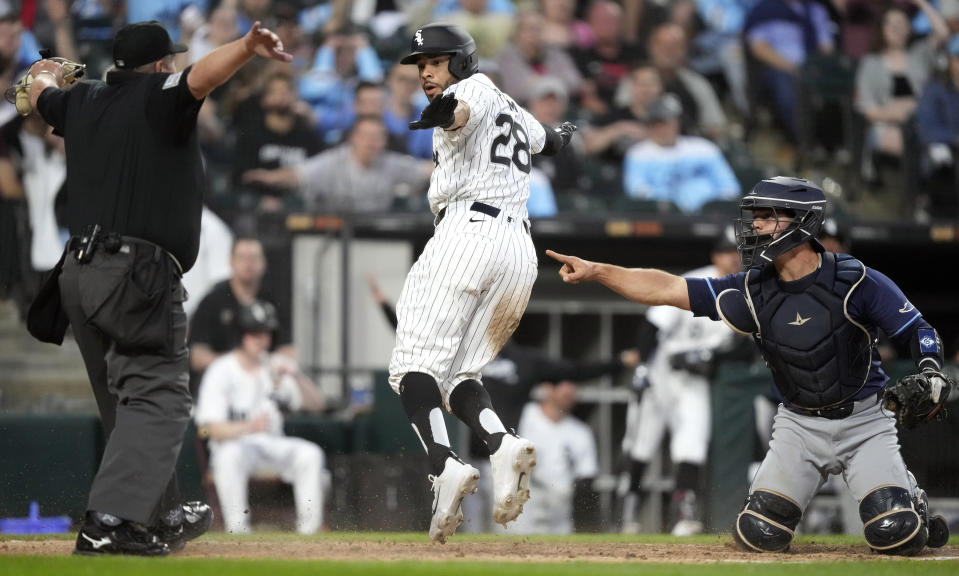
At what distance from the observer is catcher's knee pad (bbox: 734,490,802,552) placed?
5219 mm

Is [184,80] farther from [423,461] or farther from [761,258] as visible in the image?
[423,461]

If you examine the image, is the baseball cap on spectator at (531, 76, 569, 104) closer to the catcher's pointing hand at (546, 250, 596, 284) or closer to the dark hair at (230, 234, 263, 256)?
the dark hair at (230, 234, 263, 256)

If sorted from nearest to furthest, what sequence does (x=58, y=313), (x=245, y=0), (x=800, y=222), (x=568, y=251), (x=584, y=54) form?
(x=58, y=313) → (x=800, y=222) → (x=568, y=251) → (x=245, y=0) → (x=584, y=54)

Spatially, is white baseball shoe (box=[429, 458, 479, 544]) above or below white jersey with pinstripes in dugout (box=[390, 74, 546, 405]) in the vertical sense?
below

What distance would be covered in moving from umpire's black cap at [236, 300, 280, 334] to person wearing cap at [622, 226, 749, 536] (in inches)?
99.5

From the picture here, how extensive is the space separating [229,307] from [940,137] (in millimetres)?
6641

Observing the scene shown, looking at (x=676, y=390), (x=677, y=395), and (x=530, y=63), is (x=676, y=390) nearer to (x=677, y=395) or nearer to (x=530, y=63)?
(x=677, y=395)

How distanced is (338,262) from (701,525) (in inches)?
121

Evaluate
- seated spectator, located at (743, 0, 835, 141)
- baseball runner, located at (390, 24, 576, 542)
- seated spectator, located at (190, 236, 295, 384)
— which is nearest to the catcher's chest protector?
baseball runner, located at (390, 24, 576, 542)

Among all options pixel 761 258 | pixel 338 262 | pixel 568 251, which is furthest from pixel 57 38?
pixel 761 258

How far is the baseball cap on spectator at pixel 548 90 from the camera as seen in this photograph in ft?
35.3

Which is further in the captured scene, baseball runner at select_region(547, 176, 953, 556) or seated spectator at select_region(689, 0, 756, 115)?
seated spectator at select_region(689, 0, 756, 115)

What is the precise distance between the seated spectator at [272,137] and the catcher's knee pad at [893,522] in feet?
19.0

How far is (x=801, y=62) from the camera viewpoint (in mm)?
12477
